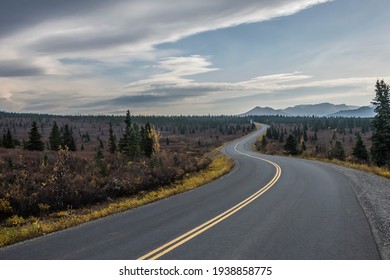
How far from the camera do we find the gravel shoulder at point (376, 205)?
843 cm

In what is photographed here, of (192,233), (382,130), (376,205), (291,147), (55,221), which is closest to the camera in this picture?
(192,233)

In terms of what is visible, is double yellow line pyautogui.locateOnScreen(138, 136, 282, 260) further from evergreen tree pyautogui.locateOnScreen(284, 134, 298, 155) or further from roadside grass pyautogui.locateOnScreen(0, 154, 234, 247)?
evergreen tree pyautogui.locateOnScreen(284, 134, 298, 155)

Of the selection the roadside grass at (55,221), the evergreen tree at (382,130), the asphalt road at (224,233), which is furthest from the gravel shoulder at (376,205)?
the evergreen tree at (382,130)

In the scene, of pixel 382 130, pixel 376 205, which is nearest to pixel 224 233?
pixel 376 205

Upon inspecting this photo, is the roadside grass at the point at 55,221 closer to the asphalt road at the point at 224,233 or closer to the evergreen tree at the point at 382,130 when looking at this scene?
the asphalt road at the point at 224,233

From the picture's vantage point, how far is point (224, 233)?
9039 mm

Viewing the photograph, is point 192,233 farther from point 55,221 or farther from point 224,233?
point 55,221

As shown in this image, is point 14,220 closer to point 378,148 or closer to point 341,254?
point 341,254

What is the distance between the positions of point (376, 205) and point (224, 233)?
23.4 ft

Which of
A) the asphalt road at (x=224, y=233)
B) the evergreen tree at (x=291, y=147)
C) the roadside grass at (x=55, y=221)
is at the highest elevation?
the asphalt road at (x=224, y=233)

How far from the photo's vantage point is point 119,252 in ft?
25.1

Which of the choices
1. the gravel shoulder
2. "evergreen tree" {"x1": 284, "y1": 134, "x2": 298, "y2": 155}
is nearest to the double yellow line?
the gravel shoulder

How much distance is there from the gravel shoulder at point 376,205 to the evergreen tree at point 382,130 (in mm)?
23238
